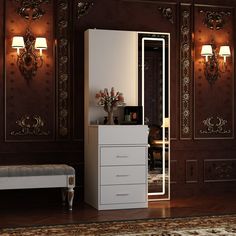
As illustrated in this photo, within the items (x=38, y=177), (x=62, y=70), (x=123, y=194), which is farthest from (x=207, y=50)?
(x=38, y=177)

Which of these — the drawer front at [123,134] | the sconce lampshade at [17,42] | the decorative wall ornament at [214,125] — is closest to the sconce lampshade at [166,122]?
the drawer front at [123,134]

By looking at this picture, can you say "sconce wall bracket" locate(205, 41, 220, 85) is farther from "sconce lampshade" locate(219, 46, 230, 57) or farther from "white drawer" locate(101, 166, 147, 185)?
"white drawer" locate(101, 166, 147, 185)

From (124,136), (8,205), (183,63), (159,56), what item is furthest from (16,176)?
(183,63)

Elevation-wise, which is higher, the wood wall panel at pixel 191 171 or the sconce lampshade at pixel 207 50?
the sconce lampshade at pixel 207 50

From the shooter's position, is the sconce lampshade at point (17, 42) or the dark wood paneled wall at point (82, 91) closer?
the sconce lampshade at point (17, 42)

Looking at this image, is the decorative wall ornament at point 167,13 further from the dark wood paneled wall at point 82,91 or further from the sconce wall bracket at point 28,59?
the sconce wall bracket at point 28,59

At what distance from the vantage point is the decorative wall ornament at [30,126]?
650 centimetres

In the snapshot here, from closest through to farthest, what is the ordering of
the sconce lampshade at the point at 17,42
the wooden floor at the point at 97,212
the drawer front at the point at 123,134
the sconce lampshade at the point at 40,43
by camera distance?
the wooden floor at the point at 97,212
the drawer front at the point at 123,134
the sconce lampshade at the point at 17,42
the sconce lampshade at the point at 40,43

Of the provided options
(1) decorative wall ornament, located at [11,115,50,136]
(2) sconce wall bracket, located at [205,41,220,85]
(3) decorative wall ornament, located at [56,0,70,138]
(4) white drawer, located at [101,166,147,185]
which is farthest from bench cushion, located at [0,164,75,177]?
(2) sconce wall bracket, located at [205,41,220,85]

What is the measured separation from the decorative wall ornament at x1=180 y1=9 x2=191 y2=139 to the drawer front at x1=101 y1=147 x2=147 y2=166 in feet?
3.83

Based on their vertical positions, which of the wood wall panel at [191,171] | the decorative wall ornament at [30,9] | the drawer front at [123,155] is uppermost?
the decorative wall ornament at [30,9]

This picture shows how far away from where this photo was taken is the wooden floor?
5457 mm

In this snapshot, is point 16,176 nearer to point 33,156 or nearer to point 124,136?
point 33,156

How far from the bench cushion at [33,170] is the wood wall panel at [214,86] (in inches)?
83.6
